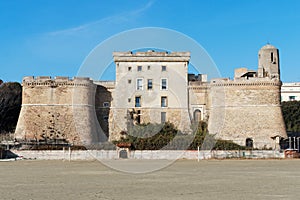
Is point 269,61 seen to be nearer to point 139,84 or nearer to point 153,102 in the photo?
point 153,102

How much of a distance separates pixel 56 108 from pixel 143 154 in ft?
40.0

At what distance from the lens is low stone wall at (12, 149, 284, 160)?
35281 millimetres

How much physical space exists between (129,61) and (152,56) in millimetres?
2409

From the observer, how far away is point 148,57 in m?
46.4

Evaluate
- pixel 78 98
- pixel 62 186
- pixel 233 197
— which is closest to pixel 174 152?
pixel 78 98

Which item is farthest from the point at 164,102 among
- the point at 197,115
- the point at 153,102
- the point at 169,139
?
the point at 169,139

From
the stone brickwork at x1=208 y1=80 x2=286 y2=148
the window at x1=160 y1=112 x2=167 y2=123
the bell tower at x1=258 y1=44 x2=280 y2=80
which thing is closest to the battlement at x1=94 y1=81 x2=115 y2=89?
the window at x1=160 y1=112 x2=167 y2=123

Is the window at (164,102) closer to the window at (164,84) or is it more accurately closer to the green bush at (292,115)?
the window at (164,84)

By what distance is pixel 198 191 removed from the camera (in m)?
14.2

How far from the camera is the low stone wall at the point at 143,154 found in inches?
1389

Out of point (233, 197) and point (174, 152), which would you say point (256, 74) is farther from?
point (233, 197)

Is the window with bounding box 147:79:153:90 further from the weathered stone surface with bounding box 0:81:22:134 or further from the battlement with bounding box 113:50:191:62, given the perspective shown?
the weathered stone surface with bounding box 0:81:22:134

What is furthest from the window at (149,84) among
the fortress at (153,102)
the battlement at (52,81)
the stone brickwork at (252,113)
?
the stone brickwork at (252,113)

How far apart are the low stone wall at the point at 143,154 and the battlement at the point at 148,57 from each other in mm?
13290
